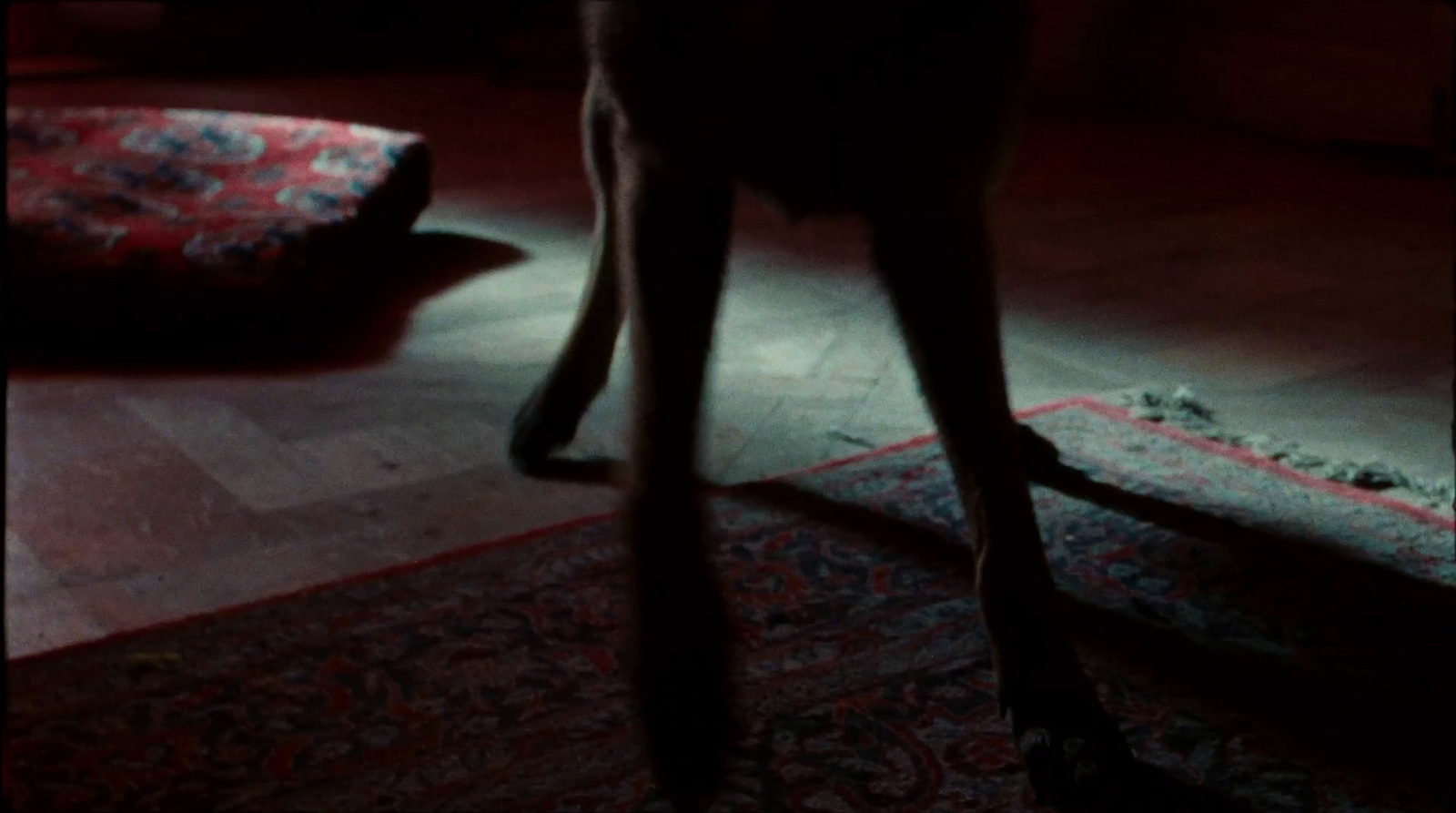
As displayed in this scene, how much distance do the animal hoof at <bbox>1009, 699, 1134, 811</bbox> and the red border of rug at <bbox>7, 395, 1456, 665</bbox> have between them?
71 centimetres

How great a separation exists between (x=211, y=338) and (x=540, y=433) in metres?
0.80

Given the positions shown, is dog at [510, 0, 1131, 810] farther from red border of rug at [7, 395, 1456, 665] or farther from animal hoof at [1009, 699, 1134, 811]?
red border of rug at [7, 395, 1456, 665]

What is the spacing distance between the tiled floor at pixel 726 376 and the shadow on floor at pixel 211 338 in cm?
4

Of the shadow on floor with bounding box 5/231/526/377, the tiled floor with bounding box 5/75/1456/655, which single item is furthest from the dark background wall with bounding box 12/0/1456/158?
the shadow on floor with bounding box 5/231/526/377

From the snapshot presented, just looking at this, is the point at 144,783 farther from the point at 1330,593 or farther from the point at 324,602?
the point at 1330,593

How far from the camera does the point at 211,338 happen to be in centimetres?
264

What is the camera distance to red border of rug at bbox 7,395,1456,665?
162cm

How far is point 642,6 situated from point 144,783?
836 mm

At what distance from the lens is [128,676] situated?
1.52 m

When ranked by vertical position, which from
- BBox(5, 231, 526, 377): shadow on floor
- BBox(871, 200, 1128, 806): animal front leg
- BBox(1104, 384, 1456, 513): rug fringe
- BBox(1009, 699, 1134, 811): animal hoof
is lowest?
BBox(5, 231, 526, 377): shadow on floor

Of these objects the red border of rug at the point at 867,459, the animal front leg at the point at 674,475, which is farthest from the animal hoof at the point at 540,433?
the animal front leg at the point at 674,475

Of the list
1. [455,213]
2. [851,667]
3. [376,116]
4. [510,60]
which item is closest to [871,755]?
[851,667]

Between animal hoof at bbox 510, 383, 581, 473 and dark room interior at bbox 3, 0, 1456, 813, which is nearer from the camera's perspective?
dark room interior at bbox 3, 0, 1456, 813

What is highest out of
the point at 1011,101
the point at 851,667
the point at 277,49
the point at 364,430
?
the point at 1011,101
